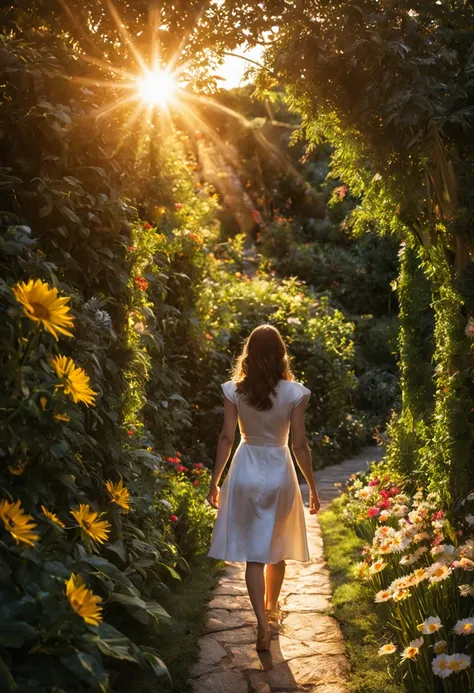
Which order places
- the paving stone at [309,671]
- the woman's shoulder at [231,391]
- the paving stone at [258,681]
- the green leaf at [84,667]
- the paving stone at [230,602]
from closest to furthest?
the green leaf at [84,667] → the paving stone at [258,681] → the paving stone at [309,671] → the woman's shoulder at [231,391] → the paving stone at [230,602]

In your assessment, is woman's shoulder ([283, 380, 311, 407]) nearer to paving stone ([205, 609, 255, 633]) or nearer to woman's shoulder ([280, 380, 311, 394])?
woman's shoulder ([280, 380, 311, 394])

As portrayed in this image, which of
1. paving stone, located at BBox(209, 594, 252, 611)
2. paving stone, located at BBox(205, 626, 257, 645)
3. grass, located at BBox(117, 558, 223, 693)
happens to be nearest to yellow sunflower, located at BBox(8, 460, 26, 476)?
grass, located at BBox(117, 558, 223, 693)

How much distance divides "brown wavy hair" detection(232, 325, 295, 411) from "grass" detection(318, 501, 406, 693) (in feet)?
4.24

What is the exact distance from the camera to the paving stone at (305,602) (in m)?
4.93

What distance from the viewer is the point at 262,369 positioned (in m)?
4.26

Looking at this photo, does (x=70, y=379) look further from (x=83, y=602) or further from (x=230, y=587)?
(x=230, y=587)

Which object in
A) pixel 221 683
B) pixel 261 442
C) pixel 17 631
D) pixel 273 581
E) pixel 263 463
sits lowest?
pixel 221 683

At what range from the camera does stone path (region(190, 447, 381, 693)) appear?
145 inches

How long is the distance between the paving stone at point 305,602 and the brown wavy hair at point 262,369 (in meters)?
1.43

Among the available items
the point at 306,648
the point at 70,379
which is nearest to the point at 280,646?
the point at 306,648

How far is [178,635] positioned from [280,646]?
1.72 feet

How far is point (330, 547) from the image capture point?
6469 millimetres

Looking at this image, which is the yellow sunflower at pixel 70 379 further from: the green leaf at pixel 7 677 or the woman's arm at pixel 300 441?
the woman's arm at pixel 300 441

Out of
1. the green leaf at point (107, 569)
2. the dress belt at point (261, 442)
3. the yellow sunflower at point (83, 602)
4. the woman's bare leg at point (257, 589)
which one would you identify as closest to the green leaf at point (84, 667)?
the yellow sunflower at point (83, 602)
